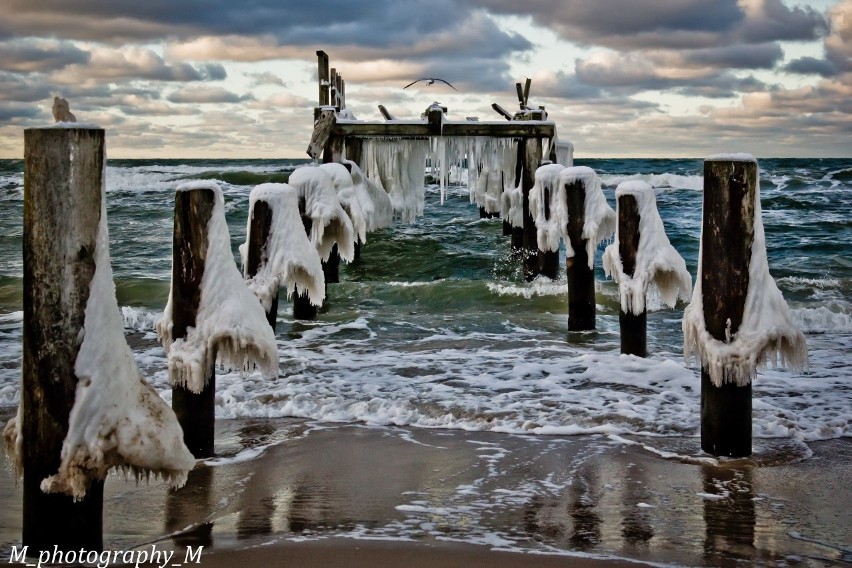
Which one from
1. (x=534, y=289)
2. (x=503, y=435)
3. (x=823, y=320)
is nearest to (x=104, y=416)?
(x=503, y=435)

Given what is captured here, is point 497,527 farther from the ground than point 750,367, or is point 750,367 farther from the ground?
point 750,367

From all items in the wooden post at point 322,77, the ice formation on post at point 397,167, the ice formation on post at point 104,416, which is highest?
the wooden post at point 322,77

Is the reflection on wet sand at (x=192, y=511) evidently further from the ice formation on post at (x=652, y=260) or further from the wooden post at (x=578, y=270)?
the wooden post at (x=578, y=270)

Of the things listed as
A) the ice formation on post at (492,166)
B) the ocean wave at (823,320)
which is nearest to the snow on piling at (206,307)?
the ocean wave at (823,320)

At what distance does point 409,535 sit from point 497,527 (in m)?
0.44

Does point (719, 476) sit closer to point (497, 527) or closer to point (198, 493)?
point (497, 527)

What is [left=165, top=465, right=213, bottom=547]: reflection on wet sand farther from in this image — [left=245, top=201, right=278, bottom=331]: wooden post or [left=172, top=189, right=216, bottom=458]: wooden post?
[left=245, top=201, right=278, bottom=331]: wooden post

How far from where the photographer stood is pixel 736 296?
17.3 ft

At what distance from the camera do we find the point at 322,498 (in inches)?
185

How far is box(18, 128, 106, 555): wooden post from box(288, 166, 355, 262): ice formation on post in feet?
19.4

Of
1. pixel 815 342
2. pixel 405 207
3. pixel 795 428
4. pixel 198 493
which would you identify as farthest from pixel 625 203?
pixel 405 207

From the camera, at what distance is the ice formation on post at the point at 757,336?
5215mm

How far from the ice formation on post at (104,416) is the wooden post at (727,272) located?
324 centimetres

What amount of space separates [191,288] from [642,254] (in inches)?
158
